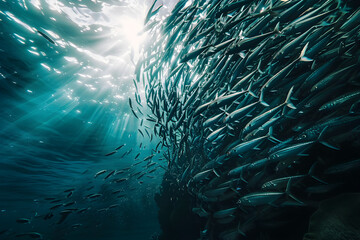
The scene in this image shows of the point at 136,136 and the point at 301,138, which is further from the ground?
the point at 136,136

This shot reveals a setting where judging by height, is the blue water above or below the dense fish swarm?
above

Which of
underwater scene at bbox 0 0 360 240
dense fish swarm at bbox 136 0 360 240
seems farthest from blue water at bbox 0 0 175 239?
dense fish swarm at bbox 136 0 360 240

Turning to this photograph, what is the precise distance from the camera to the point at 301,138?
301cm

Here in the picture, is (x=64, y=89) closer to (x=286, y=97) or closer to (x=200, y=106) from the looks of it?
(x=200, y=106)

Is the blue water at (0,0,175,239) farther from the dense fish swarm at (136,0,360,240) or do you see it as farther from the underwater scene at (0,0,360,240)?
the dense fish swarm at (136,0,360,240)

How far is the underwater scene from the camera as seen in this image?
2.77 m

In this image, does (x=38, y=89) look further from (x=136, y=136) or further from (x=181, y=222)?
(x=181, y=222)

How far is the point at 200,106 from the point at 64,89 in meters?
12.4

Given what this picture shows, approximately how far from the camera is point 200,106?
328 centimetres

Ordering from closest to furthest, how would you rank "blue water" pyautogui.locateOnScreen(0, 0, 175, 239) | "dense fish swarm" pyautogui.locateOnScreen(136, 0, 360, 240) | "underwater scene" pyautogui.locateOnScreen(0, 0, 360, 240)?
1. "dense fish swarm" pyautogui.locateOnScreen(136, 0, 360, 240)
2. "underwater scene" pyautogui.locateOnScreen(0, 0, 360, 240)
3. "blue water" pyautogui.locateOnScreen(0, 0, 175, 239)

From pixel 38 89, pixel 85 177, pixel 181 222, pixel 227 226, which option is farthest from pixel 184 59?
pixel 85 177

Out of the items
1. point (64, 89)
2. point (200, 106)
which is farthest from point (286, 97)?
point (64, 89)

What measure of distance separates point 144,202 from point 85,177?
637 inches

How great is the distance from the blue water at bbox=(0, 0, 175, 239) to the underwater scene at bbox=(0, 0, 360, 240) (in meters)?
0.07
